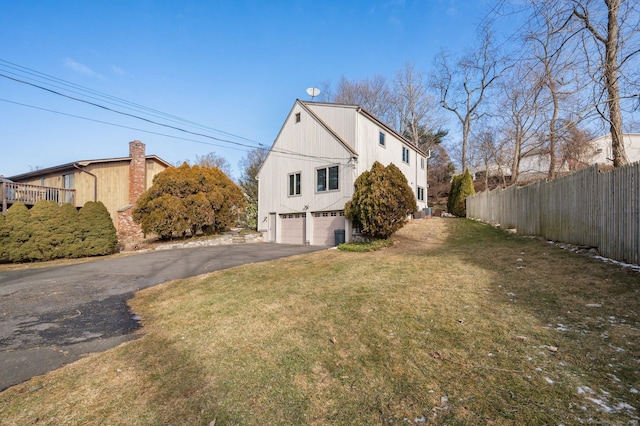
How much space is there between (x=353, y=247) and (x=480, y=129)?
2244 cm

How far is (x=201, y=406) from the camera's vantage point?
2512mm

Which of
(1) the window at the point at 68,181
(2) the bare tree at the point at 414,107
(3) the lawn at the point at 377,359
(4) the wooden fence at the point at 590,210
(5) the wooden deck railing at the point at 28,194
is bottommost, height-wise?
(3) the lawn at the point at 377,359

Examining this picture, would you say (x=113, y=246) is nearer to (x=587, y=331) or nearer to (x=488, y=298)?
(x=488, y=298)

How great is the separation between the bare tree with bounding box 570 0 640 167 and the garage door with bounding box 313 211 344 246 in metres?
9.86

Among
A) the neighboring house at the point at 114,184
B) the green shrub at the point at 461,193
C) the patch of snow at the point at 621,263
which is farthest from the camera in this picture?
the green shrub at the point at 461,193

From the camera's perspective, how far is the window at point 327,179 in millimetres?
14980

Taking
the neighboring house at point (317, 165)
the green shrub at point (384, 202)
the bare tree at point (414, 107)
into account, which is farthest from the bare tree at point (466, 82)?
the green shrub at point (384, 202)

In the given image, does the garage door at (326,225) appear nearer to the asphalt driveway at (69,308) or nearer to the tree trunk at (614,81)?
the asphalt driveway at (69,308)

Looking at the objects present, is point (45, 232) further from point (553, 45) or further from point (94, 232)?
point (553, 45)

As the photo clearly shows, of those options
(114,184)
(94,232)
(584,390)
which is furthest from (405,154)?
(114,184)

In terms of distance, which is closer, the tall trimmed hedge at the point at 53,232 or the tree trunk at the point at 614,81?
the tree trunk at the point at 614,81

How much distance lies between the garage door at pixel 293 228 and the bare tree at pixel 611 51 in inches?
495

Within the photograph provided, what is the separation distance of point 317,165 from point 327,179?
1110mm

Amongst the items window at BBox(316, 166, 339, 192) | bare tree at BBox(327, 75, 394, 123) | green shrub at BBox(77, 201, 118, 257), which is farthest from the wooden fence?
bare tree at BBox(327, 75, 394, 123)
